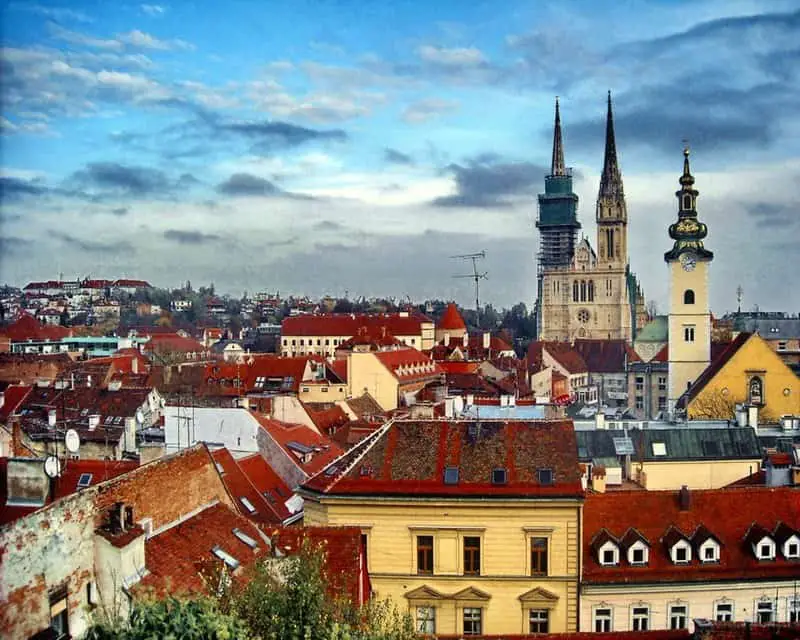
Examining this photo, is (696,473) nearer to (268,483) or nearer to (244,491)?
(268,483)

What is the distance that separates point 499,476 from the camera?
92.7 feet

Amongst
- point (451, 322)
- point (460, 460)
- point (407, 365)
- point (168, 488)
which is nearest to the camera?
point (168, 488)

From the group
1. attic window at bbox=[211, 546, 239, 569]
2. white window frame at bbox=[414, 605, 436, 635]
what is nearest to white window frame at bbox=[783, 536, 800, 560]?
white window frame at bbox=[414, 605, 436, 635]

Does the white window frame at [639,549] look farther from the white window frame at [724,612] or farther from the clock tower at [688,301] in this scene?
the clock tower at [688,301]

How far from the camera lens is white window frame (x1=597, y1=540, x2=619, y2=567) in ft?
89.5

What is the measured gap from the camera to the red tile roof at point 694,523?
2709 cm

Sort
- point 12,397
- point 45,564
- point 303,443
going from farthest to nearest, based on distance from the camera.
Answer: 1. point 12,397
2. point 303,443
3. point 45,564

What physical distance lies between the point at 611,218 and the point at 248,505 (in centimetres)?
12071

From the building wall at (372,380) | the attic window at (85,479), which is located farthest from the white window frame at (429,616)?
the building wall at (372,380)

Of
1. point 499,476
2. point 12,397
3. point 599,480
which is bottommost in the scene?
point 599,480

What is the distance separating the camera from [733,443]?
38469 millimetres

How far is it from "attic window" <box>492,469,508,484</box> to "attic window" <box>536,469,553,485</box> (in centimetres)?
96

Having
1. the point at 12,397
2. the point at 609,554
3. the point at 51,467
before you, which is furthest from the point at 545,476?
the point at 12,397

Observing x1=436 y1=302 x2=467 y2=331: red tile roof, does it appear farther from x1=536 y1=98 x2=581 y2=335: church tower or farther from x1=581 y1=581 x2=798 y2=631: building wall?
x1=581 y1=581 x2=798 y2=631: building wall
